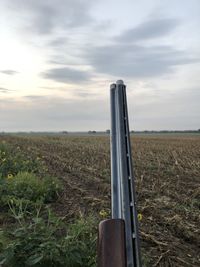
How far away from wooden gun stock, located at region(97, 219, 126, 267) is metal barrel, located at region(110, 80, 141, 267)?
27 mm

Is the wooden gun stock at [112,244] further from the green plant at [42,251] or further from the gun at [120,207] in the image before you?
the green plant at [42,251]

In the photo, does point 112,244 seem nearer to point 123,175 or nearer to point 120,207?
point 120,207

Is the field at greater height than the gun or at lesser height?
Result: lesser

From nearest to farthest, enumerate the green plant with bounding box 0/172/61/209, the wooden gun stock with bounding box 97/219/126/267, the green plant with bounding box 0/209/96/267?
the wooden gun stock with bounding box 97/219/126/267
the green plant with bounding box 0/209/96/267
the green plant with bounding box 0/172/61/209

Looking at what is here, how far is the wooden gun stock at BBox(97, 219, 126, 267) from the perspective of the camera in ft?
5.89

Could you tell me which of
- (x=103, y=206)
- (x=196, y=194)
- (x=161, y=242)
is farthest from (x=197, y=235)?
(x=196, y=194)

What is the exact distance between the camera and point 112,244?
72.9 inches

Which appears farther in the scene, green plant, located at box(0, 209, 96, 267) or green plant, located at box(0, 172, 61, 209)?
green plant, located at box(0, 172, 61, 209)

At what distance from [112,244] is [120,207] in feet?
0.61

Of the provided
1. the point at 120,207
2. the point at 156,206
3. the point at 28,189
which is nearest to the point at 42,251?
the point at 120,207

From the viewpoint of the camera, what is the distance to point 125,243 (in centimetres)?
184

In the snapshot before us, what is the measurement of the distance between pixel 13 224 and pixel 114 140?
3.02 metres

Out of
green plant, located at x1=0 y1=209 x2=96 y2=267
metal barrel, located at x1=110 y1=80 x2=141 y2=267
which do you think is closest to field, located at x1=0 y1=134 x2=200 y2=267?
green plant, located at x1=0 y1=209 x2=96 y2=267

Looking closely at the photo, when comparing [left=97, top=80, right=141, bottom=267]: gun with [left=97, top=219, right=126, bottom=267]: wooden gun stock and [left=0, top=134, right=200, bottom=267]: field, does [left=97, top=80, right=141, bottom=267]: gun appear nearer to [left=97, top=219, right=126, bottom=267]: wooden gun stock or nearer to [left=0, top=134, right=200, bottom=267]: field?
[left=97, top=219, right=126, bottom=267]: wooden gun stock
